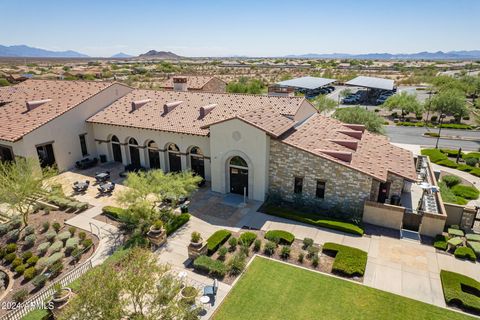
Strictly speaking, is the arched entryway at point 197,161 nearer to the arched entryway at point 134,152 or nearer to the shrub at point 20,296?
the arched entryway at point 134,152

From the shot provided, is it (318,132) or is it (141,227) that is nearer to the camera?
(141,227)

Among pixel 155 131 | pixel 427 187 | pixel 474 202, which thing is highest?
pixel 155 131

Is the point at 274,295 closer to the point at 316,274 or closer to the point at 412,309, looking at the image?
the point at 316,274

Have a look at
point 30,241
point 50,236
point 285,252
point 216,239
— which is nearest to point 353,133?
point 285,252

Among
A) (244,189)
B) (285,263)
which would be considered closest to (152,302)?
(285,263)

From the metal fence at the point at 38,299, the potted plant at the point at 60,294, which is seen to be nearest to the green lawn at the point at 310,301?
the potted plant at the point at 60,294

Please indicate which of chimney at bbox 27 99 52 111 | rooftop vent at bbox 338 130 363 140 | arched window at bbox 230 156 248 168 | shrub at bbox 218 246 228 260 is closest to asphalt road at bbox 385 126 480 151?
rooftop vent at bbox 338 130 363 140
